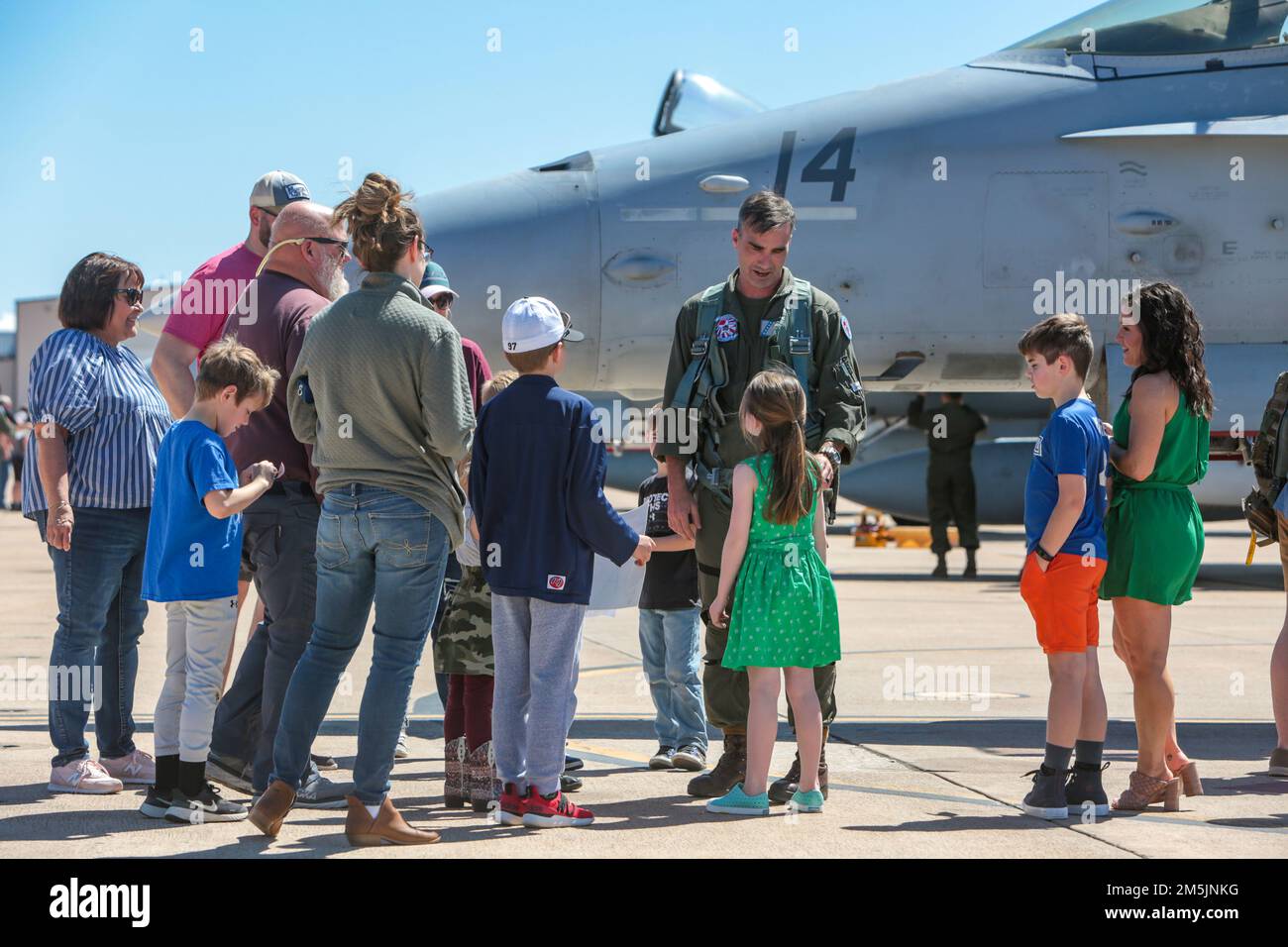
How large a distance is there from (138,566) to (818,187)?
14.4 ft

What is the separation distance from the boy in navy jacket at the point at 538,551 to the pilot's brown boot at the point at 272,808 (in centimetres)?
67

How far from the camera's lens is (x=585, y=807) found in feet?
15.8

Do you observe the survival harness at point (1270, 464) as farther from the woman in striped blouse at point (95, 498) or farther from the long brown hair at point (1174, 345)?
the woman in striped blouse at point (95, 498)

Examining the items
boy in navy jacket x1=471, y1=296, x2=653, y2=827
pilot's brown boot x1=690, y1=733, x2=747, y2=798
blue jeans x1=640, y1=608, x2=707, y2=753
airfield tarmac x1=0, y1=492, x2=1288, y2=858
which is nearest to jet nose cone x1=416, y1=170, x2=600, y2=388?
airfield tarmac x1=0, y1=492, x2=1288, y2=858

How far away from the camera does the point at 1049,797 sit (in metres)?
4.61

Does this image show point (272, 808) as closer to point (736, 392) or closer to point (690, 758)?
point (690, 758)

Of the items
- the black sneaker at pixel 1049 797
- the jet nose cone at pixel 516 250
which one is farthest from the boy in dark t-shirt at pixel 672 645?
the jet nose cone at pixel 516 250

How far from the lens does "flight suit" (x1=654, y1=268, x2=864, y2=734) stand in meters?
5.04

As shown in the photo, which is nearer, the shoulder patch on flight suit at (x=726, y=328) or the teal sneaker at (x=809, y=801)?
the teal sneaker at (x=809, y=801)

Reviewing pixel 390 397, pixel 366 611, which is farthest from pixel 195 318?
pixel 366 611

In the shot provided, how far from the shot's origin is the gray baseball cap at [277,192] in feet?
17.8
